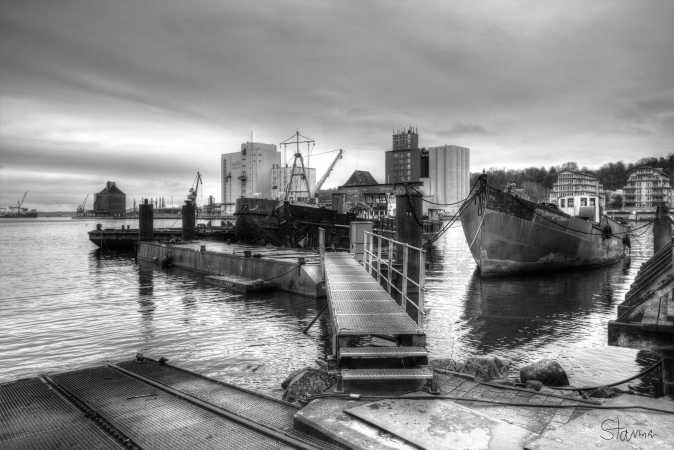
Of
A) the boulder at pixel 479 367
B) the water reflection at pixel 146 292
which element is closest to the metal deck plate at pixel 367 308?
the boulder at pixel 479 367

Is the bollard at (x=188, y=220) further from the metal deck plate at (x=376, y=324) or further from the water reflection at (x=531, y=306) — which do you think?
the metal deck plate at (x=376, y=324)

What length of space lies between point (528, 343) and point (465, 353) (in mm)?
2046

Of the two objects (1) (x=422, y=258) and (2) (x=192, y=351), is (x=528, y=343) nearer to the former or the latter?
(1) (x=422, y=258)

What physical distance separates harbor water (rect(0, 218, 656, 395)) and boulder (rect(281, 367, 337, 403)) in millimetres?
1911

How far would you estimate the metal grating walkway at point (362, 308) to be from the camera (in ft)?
21.1

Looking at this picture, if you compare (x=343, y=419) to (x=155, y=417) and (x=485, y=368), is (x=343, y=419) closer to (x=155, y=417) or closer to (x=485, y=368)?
(x=155, y=417)

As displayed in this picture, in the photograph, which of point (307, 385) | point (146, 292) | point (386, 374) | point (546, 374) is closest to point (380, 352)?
point (386, 374)

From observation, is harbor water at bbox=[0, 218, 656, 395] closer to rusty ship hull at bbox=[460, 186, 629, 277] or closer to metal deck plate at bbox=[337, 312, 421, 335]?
rusty ship hull at bbox=[460, 186, 629, 277]

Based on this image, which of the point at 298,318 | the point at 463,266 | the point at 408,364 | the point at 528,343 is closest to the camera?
the point at 408,364

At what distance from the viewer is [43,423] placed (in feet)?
16.3

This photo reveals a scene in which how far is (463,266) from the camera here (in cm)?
3134

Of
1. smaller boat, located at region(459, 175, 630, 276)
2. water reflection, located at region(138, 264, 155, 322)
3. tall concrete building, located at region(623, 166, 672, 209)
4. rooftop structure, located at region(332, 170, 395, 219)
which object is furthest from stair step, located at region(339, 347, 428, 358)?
tall concrete building, located at region(623, 166, 672, 209)

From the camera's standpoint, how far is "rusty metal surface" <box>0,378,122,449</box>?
4.48m

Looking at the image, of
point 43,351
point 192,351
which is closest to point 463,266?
point 192,351
